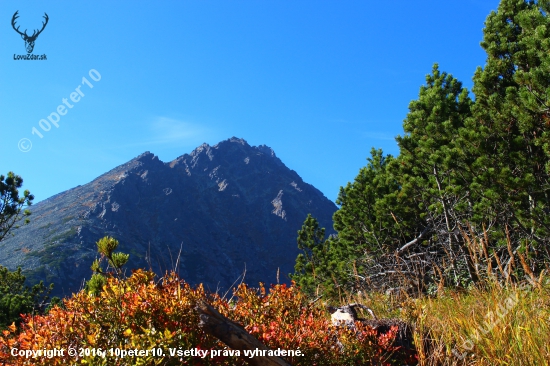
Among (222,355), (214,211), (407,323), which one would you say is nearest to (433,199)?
(407,323)

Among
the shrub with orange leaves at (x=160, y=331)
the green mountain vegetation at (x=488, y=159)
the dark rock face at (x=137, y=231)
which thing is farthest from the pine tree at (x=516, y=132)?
the dark rock face at (x=137, y=231)

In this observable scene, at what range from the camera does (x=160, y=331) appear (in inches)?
110

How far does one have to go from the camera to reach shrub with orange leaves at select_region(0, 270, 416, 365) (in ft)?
8.64

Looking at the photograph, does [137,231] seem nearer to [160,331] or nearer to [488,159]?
[488,159]

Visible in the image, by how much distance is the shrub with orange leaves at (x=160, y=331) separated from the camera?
263cm

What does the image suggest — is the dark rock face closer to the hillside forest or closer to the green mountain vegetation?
the hillside forest

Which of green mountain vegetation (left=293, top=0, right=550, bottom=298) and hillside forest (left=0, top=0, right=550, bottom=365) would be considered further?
green mountain vegetation (left=293, top=0, right=550, bottom=298)

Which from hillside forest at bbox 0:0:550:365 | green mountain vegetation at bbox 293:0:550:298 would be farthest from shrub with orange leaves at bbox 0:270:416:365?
green mountain vegetation at bbox 293:0:550:298

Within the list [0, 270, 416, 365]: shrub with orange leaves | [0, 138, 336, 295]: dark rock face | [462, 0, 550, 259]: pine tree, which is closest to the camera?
[0, 270, 416, 365]: shrub with orange leaves

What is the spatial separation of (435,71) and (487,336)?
1036 centimetres

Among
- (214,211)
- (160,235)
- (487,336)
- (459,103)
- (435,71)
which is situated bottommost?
(487,336)

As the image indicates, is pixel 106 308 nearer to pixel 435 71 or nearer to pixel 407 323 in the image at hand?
pixel 407 323

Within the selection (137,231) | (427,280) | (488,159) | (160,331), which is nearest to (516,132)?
(488,159)

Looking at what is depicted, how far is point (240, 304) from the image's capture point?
4.21 metres
